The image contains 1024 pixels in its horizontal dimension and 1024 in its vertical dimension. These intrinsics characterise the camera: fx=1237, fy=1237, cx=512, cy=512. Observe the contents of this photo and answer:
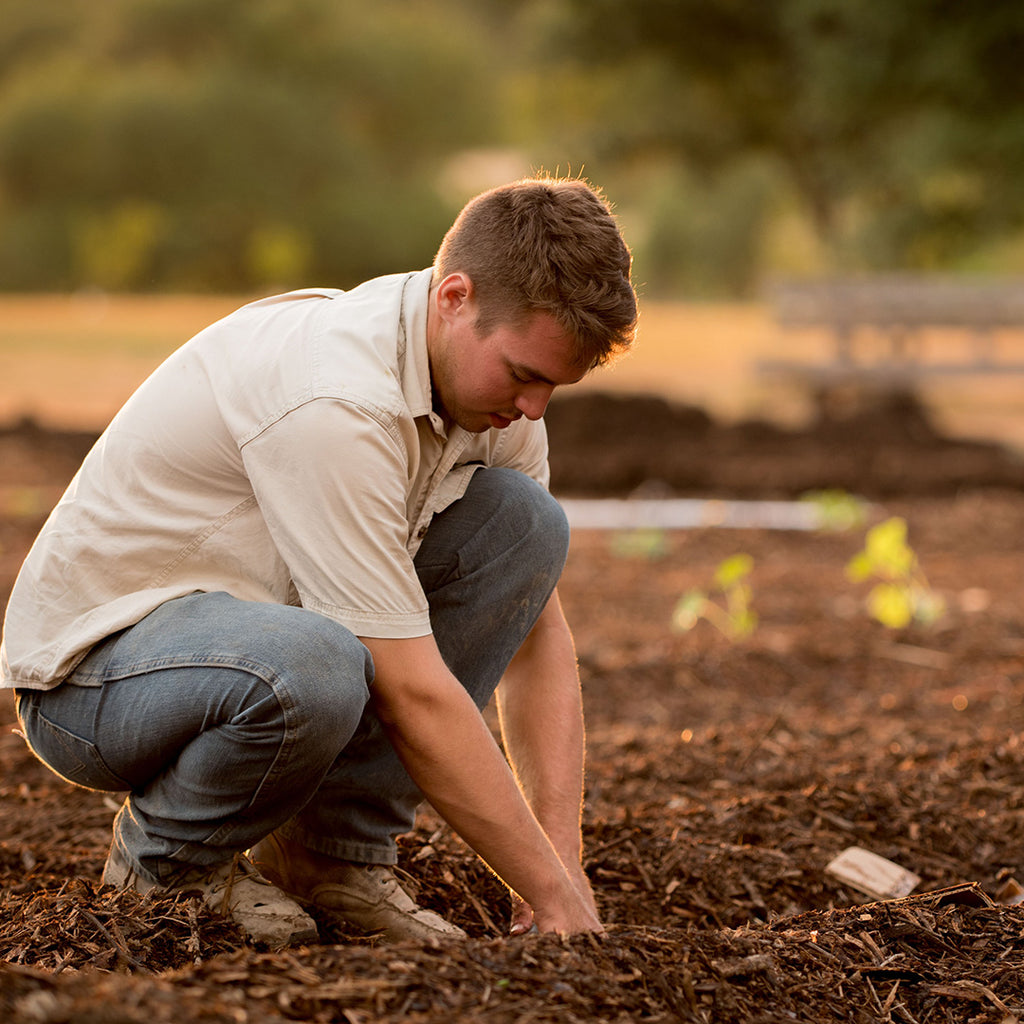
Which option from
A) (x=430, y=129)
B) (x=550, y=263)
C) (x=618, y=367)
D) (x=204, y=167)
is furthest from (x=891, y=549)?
(x=430, y=129)

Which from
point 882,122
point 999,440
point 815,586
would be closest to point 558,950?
point 815,586

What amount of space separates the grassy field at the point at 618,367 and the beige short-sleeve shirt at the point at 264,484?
740cm

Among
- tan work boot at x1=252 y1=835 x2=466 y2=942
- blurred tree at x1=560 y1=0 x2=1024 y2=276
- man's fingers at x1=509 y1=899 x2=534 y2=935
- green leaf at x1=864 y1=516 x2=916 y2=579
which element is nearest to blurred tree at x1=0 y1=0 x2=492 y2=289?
blurred tree at x1=560 y1=0 x2=1024 y2=276

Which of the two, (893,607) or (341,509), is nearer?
(341,509)

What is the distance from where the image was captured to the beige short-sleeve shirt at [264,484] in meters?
1.83

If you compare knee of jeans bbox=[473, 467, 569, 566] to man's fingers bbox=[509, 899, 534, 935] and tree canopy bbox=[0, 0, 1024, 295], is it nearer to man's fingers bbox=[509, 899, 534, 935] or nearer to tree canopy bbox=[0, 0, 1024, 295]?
man's fingers bbox=[509, 899, 534, 935]

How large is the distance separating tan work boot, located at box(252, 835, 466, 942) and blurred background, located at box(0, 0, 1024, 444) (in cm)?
1027

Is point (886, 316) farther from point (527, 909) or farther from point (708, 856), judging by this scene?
point (527, 909)

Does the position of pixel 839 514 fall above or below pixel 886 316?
below

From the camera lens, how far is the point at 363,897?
218cm

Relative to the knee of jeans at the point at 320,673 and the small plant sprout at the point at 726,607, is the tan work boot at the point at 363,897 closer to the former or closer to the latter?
the knee of jeans at the point at 320,673

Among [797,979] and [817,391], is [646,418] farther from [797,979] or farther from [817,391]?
[797,979]

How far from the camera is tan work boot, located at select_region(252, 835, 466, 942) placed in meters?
2.15

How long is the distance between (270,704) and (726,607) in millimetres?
3797
